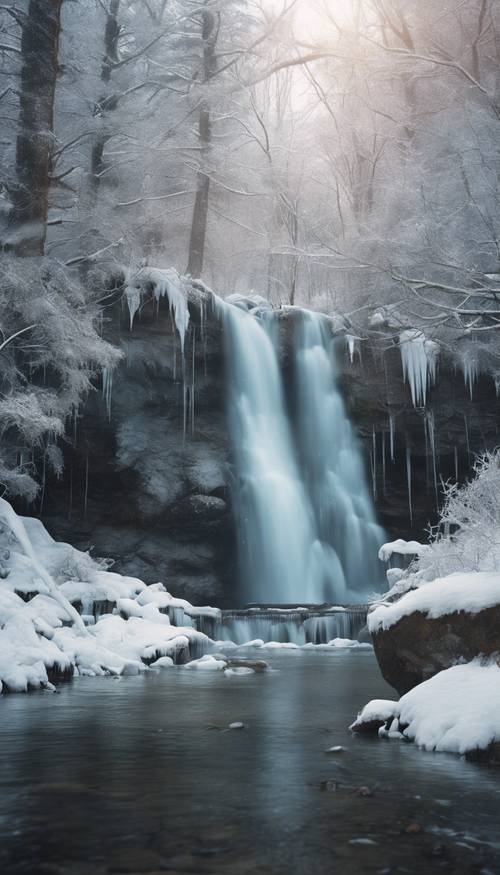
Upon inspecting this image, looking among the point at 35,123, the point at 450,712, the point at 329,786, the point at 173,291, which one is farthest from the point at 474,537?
Result: the point at 173,291

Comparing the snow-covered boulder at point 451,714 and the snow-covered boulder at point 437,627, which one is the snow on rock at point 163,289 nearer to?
the snow-covered boulder at point 437,627

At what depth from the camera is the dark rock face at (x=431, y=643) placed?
573 centimetres

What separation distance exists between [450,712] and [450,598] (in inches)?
45.0

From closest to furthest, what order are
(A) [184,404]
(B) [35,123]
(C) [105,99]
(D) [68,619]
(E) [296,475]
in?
1. (D) [68,619]
2. (B) [35,123]
3. (C) [105,99]
4. (A) [184,404]
5. (E) [296,475]

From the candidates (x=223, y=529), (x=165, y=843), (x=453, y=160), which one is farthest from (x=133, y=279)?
(x=165, y=843)

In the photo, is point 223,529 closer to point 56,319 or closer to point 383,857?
point 56,319

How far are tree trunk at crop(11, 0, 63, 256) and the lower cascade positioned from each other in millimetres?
8432

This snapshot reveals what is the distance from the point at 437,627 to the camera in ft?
20.3

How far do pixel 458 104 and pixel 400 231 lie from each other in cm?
360

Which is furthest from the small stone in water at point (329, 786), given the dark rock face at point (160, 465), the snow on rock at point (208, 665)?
the dark rock face at point (160, 465)

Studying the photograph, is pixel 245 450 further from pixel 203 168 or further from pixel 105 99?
pixel 105 99

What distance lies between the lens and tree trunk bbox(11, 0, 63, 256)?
14.3m

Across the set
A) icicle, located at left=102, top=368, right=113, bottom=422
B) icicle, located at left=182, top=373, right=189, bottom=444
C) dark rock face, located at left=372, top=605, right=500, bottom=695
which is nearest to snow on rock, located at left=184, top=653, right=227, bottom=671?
dark rock face, located at left=372, top=605, right=500, bottom=695

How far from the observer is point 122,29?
2403 cm
